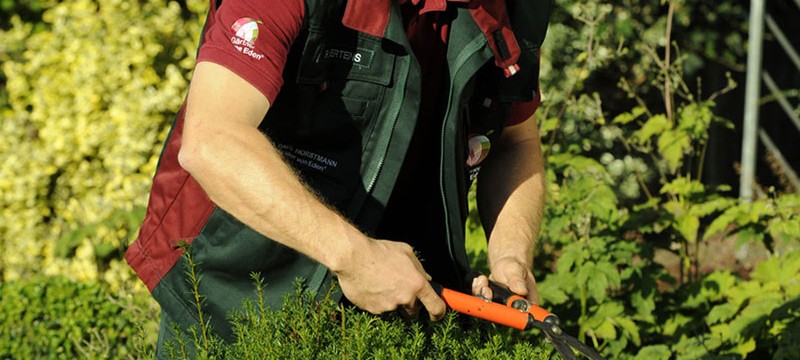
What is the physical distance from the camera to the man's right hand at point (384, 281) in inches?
84.3

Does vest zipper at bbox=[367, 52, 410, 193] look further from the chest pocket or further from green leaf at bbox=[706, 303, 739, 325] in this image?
green leaf at bbox=[706, 303, 739, 325]

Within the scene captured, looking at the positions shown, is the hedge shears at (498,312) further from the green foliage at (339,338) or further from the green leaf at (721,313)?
the green leaf at (721,313)

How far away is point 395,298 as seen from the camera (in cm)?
215

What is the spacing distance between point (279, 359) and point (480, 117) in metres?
Answer: 0.89

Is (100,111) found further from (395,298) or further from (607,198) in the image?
(395,298)

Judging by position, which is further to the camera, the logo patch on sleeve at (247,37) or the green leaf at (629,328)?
the green leaf at (629,328)

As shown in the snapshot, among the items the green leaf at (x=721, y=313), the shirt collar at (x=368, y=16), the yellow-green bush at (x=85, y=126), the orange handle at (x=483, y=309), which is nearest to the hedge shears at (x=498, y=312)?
the orange handle at (x=483, y=309)

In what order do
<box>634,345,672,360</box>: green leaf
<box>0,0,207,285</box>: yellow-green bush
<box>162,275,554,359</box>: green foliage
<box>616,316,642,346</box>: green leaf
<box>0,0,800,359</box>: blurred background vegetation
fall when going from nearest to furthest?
<box>162,275,554,359</box>: green foliage → <box>634,345,672,360</box>: green leaf → <box>616,316,642,346</box>: green leaf → <box>0,0,800,359</box>: blurred background vegetation → <box>0,0,207,285</box>: yellow-green bush

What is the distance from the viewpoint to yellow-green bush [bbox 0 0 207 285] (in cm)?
572

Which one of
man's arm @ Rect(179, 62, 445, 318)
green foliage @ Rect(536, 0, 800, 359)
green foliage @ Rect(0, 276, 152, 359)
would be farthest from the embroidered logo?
green foliage @ Rect(0, 276, 152, 359)

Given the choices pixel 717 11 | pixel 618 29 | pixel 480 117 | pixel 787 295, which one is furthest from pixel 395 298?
pixel 717 11

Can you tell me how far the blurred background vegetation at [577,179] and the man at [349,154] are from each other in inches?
47.4

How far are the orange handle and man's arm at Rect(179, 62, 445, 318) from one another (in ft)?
0.31

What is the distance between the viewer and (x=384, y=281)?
214 centimetres
